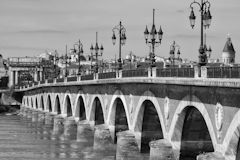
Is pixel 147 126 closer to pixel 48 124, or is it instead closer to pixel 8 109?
pixel 48 124

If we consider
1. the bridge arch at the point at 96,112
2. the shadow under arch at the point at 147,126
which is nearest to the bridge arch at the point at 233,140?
the shadow under arch at the point at 147,126

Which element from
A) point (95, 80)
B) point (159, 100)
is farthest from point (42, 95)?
point (159, 100)

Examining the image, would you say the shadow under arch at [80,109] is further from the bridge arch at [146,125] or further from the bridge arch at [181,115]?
the bridge arch at [181,115]

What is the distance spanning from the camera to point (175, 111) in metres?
32.1

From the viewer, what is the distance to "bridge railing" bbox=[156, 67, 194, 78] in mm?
28859

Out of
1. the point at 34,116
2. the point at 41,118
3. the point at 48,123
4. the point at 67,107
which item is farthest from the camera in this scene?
the point at 34,116

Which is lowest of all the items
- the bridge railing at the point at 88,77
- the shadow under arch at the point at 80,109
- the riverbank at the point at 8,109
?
the riverbank at the point at 8,109

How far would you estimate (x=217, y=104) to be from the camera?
2602 cm

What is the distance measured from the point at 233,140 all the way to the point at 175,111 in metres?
7.93

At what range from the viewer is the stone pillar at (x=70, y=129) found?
6253 centimetres

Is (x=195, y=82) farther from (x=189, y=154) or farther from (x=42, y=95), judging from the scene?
(x=42, y=95)

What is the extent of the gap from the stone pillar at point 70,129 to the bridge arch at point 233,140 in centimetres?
3818

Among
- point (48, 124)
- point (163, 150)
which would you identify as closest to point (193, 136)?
point (163, 150)

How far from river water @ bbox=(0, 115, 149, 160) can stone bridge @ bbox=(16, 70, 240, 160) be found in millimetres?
2614
